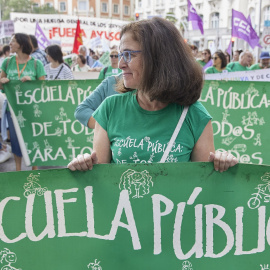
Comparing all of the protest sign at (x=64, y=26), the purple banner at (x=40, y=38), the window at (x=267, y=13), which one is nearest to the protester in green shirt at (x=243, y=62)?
the protest sign at (x=64, y=26)

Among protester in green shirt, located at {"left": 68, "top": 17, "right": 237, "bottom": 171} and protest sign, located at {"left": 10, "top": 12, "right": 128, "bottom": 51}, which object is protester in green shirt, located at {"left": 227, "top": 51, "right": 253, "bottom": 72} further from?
protester in green shirt, located at {"left": 68, "top": 17, "right": 237, "bottom": 171}

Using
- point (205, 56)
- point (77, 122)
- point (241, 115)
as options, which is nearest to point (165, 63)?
point (241, 115)

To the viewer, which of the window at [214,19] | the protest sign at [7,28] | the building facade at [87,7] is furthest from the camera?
the building facade at [87,7]

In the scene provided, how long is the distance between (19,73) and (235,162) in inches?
150

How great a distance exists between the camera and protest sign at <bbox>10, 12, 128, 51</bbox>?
38.1 ft

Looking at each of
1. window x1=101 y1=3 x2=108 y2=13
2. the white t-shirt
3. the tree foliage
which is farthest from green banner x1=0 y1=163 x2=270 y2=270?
window x1=101 y1=3 x2=108 y2=13

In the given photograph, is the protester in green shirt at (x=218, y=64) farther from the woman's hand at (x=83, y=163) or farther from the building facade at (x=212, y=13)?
the building facade at (x=212, y=13)

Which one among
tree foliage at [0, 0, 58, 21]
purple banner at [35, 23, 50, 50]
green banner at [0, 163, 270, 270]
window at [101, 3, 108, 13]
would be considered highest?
window at [101, 3, 108, 13]

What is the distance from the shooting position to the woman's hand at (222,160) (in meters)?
1.63

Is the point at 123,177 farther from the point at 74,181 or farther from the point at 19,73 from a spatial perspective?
the point at 19,73

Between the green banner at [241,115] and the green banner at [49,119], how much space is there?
128 centimetres

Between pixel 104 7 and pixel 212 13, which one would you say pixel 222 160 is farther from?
pixel 104 7

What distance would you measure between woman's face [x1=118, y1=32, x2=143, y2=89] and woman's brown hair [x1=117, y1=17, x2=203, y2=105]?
2cm

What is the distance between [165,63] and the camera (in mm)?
1692
